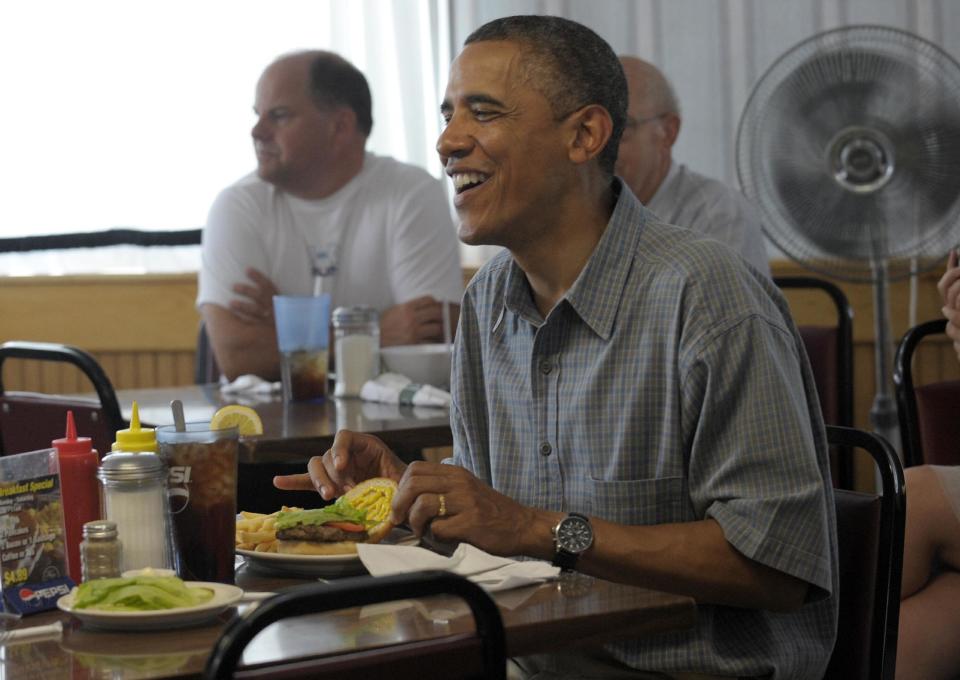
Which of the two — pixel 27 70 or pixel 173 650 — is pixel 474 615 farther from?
pixel 27 70

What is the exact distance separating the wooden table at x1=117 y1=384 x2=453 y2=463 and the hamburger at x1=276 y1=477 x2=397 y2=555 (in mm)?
845

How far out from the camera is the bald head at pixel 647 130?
3652 mm

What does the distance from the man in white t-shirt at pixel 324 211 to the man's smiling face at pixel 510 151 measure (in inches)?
68.5

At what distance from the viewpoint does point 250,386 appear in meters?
3.18

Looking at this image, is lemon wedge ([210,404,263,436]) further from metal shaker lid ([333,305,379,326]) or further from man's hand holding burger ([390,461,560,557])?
man's hand holding burger ([390,461,560,557])

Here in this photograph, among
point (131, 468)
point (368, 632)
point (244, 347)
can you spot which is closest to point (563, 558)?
point (368, 632)

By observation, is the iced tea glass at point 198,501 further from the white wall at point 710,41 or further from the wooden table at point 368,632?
the white wall at point 710,41

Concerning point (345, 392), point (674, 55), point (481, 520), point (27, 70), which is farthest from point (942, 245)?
point (27, 70)

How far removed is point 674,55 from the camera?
4.36 m

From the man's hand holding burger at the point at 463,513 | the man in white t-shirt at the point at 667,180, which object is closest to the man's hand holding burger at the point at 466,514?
the man's hand holding burger at the point at 463,513

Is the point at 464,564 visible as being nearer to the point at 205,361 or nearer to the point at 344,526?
the point at 344,526

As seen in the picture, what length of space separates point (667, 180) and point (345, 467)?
90.0 inches

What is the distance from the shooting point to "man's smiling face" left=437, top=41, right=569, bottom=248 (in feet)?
5.73

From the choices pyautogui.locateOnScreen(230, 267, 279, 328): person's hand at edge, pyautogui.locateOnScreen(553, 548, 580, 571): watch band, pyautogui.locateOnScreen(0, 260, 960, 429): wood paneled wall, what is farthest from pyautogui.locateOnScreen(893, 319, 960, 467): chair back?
pyautogui.locateOnScreen(0, 260, 960, 429): wood paneled wall
